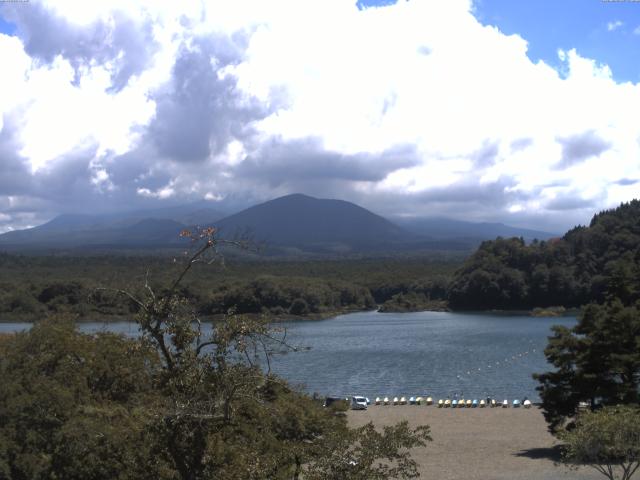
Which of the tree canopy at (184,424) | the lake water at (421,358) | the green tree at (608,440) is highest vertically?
the tree canopy at (184,424)

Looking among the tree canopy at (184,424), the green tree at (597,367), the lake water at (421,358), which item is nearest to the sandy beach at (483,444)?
the green tree at (597,367)

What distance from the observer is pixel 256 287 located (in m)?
87.1

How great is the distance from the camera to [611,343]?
20.2m

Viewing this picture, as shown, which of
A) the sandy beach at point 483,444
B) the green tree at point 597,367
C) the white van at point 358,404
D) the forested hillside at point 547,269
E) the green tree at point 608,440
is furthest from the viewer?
the forested hillside at point 547,269

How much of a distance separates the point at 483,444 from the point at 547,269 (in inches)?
2807

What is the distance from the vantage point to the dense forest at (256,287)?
79812mm

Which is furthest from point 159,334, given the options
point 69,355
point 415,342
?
point 415,342

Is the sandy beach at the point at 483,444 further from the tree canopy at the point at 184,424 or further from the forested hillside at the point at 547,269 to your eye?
the forested hillside at the point at 547,269

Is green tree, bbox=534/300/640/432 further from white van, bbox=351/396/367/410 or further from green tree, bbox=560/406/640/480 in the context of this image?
white van, bbox=351/396/367/410

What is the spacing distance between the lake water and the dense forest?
6953mm

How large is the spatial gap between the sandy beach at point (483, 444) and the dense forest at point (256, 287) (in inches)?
1262

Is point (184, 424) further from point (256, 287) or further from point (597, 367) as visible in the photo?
Result: point (256, 287)

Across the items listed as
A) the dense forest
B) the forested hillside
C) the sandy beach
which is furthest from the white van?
the forested hillside

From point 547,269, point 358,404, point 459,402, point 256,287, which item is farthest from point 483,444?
point 547,269
